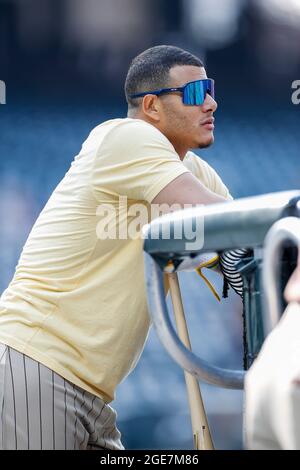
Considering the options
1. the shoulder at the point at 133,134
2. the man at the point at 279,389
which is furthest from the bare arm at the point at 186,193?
the man at the point at 279,389

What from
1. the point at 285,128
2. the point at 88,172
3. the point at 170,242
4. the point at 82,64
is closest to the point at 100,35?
the point at 82,64

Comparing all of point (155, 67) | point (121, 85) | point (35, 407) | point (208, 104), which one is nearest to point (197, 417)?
point (35, 407)

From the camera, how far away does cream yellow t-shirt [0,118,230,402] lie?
2.21 meters

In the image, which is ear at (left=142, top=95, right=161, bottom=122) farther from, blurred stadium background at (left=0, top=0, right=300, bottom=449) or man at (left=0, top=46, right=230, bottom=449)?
blurred stadium background at (left=0, top=0, right=300, bottom=449)

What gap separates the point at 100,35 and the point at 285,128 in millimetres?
1762

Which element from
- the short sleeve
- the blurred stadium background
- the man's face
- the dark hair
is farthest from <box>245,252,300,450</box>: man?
the blurred stadium background

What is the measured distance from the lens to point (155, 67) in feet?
8.72

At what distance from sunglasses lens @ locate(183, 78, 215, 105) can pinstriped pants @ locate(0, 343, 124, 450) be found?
0.88m

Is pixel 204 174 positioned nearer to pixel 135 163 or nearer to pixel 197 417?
pixel 135 163

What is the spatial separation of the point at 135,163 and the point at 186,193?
0.20m

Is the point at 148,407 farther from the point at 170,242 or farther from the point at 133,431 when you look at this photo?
the point at 170,242

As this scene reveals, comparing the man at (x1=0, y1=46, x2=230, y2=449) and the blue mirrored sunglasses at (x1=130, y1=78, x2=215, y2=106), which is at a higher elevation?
the blue mirrored sunglasses at (x1=130, y1=78, x2=215, y2=106)

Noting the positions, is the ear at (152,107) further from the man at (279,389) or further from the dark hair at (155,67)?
the man at (279,389)

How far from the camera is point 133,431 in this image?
5.39 m
